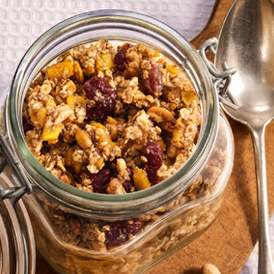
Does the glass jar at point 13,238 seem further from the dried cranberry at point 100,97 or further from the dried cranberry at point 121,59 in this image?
the dried cranberry at point 121,59

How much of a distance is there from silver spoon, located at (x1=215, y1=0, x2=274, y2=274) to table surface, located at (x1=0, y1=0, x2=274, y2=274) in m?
0.11

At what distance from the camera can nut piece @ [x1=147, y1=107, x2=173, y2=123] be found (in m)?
0.90

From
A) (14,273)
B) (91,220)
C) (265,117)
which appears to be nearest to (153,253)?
(91,220)

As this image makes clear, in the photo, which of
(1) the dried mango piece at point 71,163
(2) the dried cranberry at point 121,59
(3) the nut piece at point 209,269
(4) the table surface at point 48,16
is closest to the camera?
(1) the dried mango piece at point 71,163

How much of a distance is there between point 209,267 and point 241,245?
14cm

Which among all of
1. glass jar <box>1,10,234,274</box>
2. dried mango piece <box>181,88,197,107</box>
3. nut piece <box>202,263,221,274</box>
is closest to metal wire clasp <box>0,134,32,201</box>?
glass jar <box>1,10,234,274</box>

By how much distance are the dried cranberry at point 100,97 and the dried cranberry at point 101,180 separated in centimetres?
13

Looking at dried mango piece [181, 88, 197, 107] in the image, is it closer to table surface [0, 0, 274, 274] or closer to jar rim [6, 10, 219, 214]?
jar rim [6, 10, 219, 214]

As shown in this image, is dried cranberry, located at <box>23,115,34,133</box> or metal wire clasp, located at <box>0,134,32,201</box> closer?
metal wire clasp, located at <box>0,134,32,201</box>

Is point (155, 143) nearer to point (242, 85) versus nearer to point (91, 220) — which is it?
point (91, 220)

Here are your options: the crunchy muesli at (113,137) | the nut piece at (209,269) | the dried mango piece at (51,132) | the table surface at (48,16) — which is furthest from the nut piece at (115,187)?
the table surface at (48,16)

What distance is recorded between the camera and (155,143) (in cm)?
86

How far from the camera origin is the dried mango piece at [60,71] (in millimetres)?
928

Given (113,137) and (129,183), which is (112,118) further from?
(129,183)
